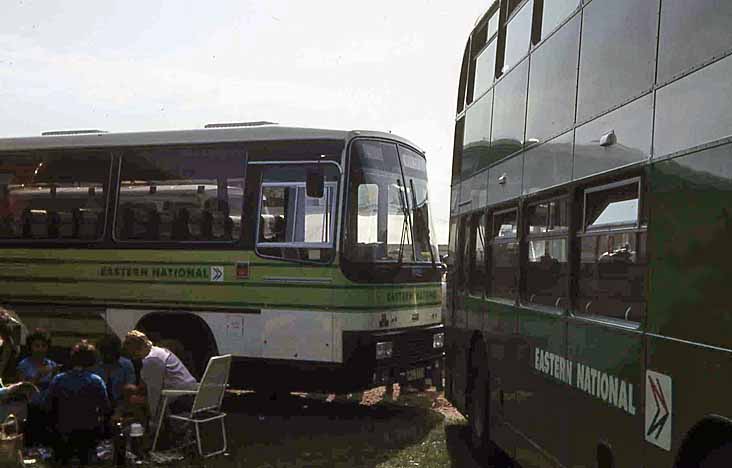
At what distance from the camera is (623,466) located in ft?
17.6

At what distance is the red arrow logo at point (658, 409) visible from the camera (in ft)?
15.7

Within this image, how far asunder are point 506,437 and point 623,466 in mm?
3508

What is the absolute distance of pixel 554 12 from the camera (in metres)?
7.62

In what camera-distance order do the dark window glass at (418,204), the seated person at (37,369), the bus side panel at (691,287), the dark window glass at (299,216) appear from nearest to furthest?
the bus side panel at (691,287) → the seated person at (37,369) → the dark window glass at (299,216) → the dark window glass at (418,204)

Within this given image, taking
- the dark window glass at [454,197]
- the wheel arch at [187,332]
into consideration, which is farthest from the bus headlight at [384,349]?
the wheel arch at [187,332]

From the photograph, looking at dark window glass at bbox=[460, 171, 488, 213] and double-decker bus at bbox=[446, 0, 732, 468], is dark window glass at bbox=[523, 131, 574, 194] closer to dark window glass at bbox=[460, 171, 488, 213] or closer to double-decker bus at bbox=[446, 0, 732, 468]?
double-decker bus at bbox=[446, 0, 732, 468]

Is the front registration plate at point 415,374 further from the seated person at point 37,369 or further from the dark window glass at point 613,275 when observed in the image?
the dark window glass at point 613,275

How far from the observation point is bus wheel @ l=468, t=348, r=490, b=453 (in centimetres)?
995

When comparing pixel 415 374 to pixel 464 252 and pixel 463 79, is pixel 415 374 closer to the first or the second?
pixel 464 252

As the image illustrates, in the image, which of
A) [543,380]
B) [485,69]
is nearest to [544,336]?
[543,380]

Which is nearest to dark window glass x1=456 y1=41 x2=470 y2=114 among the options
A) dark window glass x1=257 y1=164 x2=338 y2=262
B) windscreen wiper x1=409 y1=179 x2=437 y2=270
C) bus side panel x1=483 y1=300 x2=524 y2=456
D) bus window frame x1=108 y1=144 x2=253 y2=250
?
dark window glass x1=257 y1=164 x2=338 y2=262

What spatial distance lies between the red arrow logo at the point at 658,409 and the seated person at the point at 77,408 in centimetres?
Answer: 555

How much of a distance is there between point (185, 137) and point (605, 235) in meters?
8.38

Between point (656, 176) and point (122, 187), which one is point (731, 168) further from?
point (122, 187)
